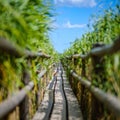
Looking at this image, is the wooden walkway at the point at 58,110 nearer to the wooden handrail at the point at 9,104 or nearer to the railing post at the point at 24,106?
the railing post at the point at 24,106

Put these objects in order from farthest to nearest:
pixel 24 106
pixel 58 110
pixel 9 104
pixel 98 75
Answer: pixel 58 110
pixel 24 106
pixel 98 75
pixel 9 104

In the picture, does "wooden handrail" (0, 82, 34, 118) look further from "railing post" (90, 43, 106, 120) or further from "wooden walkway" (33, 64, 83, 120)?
"wooden walkway" (33, 64, 83, 120)

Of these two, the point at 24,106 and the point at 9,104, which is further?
the point at 24,106

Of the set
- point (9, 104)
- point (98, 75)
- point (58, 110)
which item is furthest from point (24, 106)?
point (58, 110)

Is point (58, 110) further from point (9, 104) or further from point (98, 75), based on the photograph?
point (9, 104)

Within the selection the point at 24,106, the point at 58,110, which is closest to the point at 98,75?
the point at 24,106

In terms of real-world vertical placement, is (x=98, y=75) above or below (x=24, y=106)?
above

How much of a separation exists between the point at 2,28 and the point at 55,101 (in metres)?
4.92

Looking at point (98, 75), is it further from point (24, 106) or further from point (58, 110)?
point (58, 110)

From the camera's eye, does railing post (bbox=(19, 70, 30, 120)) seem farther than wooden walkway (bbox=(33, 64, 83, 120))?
No

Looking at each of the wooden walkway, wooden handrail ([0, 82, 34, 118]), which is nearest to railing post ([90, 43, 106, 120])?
wooden handrail ([0, 82, 34, 118])

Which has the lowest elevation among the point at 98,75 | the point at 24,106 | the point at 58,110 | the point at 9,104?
the point at 58,110

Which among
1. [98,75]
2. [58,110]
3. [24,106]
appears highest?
[98,75]

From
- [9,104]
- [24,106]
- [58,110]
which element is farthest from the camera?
[58,110]
